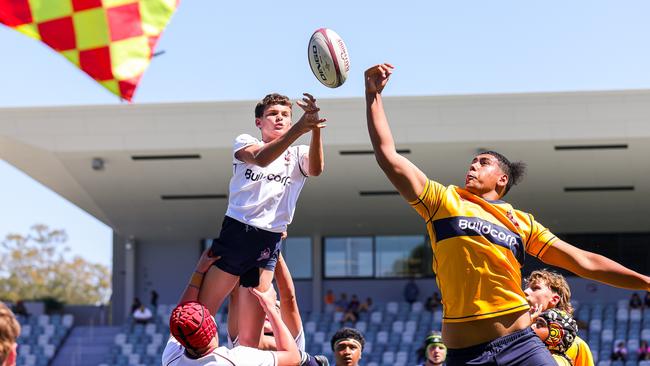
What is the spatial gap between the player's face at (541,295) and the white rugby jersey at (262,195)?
1656 millimetres

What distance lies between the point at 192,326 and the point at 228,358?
0.27m

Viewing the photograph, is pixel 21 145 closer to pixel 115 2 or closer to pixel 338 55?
pixel 115 2

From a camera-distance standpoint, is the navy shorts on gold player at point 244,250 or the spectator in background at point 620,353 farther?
the spectator in background at point 620,353

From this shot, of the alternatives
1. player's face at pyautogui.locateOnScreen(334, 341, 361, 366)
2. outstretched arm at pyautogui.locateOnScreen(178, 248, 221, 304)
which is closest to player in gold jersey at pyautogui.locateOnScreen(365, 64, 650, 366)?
outstretched arm at pyautogui.locateOnScreen(178, 248, 221, 304)

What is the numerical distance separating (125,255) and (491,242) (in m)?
32.0

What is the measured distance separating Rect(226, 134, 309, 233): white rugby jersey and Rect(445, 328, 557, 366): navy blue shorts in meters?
1.96

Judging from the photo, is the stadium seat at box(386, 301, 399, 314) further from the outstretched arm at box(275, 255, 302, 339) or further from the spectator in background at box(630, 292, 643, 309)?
the outstretched arm at box(275, 255, 302, 339)

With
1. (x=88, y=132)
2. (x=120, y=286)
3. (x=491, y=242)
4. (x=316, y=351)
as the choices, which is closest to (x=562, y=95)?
(x=316, y=351)

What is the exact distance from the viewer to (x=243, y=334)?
24.2ft

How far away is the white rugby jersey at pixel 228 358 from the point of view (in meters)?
5.55

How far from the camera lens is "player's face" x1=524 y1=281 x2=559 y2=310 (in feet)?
23.1

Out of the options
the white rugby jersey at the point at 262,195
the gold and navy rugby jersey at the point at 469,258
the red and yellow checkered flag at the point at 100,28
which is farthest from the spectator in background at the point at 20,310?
the gold and navy rugby jersey at the point at 469,258

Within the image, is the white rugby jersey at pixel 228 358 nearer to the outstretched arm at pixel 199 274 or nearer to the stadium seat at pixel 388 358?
the outstretched arm at pixel 199 274

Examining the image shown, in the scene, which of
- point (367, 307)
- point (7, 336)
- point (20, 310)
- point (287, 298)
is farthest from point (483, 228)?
point (20, 310)
